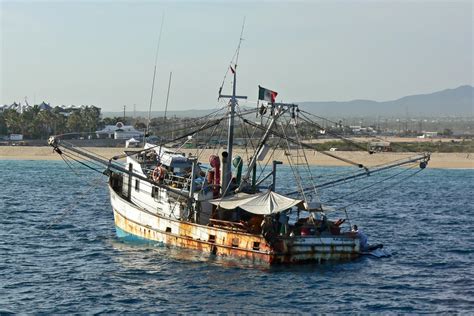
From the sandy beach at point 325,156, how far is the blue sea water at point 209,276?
2834 inches

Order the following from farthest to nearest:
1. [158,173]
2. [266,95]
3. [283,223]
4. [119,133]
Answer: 1. [119,133]
2. [158,173]
3. [266,95]
4. [283,223]

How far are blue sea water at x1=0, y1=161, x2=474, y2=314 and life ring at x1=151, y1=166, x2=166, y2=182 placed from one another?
3580 mm

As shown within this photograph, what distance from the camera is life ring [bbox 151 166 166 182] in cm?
4459

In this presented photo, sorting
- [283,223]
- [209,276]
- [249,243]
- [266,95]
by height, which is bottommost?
[209,276]

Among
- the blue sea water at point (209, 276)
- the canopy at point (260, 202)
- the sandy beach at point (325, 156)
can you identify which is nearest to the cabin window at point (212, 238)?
the blue sea water at point (209, 276)

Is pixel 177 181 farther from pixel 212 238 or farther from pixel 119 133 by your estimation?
pixel 119 133

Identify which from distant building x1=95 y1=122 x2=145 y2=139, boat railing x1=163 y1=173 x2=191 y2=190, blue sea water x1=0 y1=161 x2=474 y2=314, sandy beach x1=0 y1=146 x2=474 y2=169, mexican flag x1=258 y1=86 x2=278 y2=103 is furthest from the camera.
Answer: distant building x1=95 y1=122 x2=145 y2=139

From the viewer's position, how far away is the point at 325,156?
139 metres

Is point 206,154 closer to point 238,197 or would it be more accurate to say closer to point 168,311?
point 238,197

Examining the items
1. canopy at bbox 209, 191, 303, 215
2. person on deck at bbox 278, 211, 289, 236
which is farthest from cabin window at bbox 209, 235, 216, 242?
person on deck at bbox 278, 211, 289, 236

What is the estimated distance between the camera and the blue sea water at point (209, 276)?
32.4 meters

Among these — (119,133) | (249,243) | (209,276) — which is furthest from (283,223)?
(119,133)

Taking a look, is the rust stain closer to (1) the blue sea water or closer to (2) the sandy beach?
(1) the blue sea water

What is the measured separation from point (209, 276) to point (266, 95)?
969cm
